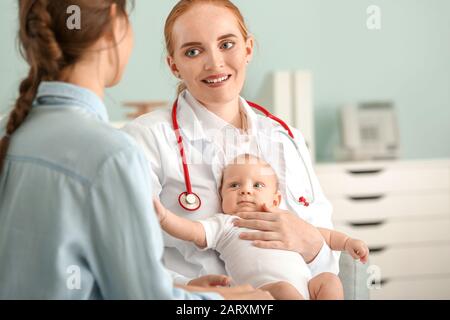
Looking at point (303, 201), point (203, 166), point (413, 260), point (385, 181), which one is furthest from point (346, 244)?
point (413, 260)

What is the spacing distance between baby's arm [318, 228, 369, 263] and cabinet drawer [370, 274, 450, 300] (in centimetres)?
160

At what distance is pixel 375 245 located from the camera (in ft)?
9.85

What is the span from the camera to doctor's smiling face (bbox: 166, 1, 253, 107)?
57.3 inches

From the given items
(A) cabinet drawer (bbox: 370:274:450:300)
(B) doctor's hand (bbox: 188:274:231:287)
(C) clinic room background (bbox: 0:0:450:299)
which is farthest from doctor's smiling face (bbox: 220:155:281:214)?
(A) cabinet drawer (bbox: 370:274:450:300)

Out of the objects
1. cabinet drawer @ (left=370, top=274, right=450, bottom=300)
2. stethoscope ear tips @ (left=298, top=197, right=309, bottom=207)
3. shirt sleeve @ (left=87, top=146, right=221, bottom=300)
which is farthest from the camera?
cabinet drawer @ (left=370, top=274, right=450, bottom=300)

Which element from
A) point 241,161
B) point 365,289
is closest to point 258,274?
point 241,161

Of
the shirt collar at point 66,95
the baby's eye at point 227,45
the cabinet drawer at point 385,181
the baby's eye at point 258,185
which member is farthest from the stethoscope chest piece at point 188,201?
the cabinet drawer at point 385,181

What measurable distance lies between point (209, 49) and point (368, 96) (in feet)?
6.66

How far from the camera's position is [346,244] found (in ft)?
4.83

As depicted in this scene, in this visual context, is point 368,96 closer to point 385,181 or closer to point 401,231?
point 385,181

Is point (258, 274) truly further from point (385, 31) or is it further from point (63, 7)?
point (385, 31)

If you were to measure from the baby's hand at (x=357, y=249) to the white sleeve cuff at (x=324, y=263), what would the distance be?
40 mm

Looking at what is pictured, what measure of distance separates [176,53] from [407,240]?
6.27 feet

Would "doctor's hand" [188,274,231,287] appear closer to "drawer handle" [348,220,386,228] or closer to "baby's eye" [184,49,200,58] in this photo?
"baby's eye" [184,49,200,58]
